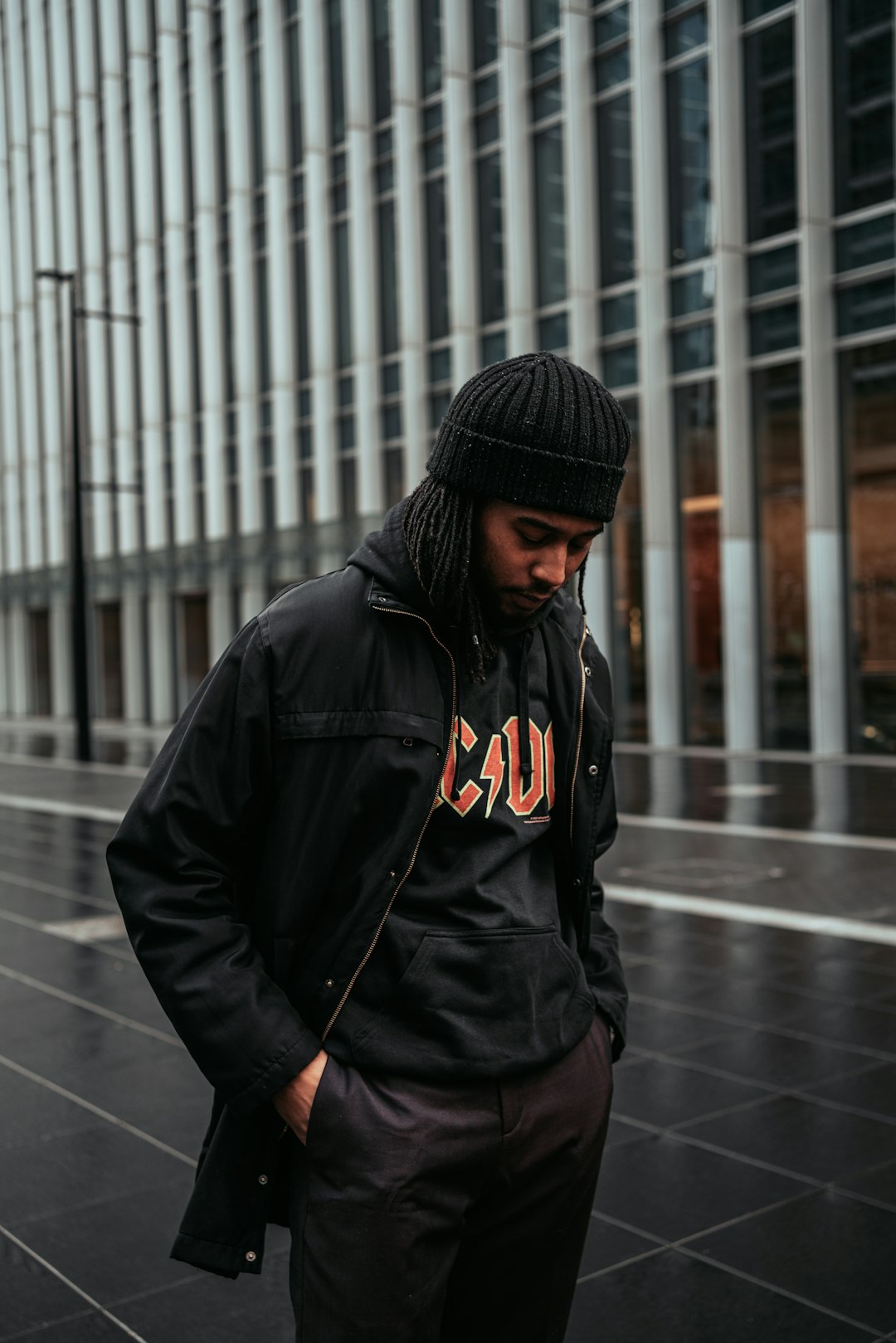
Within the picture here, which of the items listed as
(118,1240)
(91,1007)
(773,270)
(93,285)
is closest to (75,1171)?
(118,1240)

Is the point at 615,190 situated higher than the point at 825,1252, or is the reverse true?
the point at 615,190

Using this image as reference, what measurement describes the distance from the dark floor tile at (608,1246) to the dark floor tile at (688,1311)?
6 cm

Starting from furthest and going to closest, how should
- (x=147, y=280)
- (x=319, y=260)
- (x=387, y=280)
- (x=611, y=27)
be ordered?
(x=147, y=280) → (x=319, y=260) → (x=387, y=280) → (x=611, y=27)

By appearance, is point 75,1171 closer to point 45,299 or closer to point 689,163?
point 689,163

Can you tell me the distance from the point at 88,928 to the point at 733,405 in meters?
14.0

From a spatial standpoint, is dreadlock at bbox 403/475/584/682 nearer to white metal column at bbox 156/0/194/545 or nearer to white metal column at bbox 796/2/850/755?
white metal column at bbox 796/2/850/755

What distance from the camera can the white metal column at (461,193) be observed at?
24.6 metres

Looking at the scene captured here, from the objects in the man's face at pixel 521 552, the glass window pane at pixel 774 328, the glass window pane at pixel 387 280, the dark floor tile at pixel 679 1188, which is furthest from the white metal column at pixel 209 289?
the man's face at pixel 521 552

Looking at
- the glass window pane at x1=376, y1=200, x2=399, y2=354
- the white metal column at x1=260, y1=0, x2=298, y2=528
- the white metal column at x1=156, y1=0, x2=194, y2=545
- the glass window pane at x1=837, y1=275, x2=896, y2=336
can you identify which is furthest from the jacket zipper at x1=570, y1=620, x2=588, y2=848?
the white metal column at x1=156, y1=0, x2=194, y2=545

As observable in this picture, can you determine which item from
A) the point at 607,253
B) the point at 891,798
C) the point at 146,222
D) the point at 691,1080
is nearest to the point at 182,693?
the point at 146,222

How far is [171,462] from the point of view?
3406 cm

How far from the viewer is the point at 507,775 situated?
6.93ft

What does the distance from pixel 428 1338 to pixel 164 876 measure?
0.75 metres

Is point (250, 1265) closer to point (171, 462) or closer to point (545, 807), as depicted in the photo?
point (545, 807)
